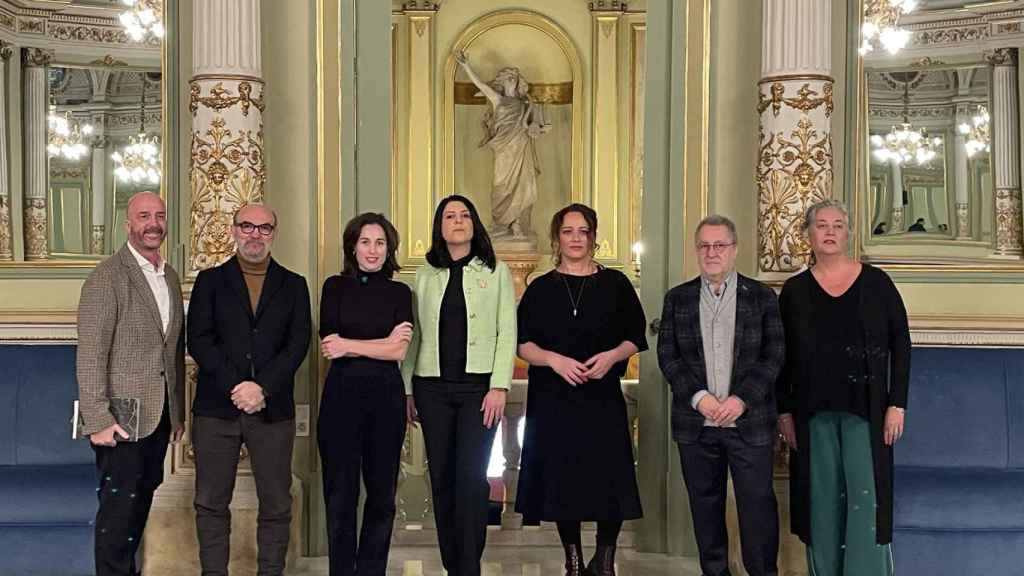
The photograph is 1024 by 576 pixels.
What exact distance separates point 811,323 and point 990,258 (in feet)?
5.57

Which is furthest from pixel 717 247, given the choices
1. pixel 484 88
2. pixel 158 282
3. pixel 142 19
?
pixel 484 88

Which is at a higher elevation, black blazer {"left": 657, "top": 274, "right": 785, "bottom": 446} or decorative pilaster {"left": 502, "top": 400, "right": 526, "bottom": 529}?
black blazer {"left": 657, "top": 274, "right": 785, "bottom": 446}

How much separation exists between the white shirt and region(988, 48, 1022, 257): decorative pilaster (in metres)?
3.72

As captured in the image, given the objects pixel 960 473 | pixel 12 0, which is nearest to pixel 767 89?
pixel 960 473

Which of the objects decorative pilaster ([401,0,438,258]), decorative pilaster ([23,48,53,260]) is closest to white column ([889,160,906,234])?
decorative pilaster ([23,48,53,260])

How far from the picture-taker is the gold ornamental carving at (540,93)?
9.96 m

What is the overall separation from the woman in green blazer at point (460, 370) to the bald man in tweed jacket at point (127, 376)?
93cm

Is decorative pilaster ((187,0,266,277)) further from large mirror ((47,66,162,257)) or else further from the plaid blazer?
the plaid blazer

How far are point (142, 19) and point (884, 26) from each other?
3373 mm

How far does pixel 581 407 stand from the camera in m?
4.80

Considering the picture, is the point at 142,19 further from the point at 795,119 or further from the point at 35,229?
the point at 795,119

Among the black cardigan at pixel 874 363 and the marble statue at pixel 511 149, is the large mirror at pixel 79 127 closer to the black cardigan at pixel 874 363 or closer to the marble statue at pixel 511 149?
the black cardigan at pixel 874 363

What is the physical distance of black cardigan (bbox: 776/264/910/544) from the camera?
14.6 ft

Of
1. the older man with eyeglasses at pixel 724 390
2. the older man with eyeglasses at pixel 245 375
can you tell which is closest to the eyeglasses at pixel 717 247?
the older man with eyeglasses at pixel 724 390
